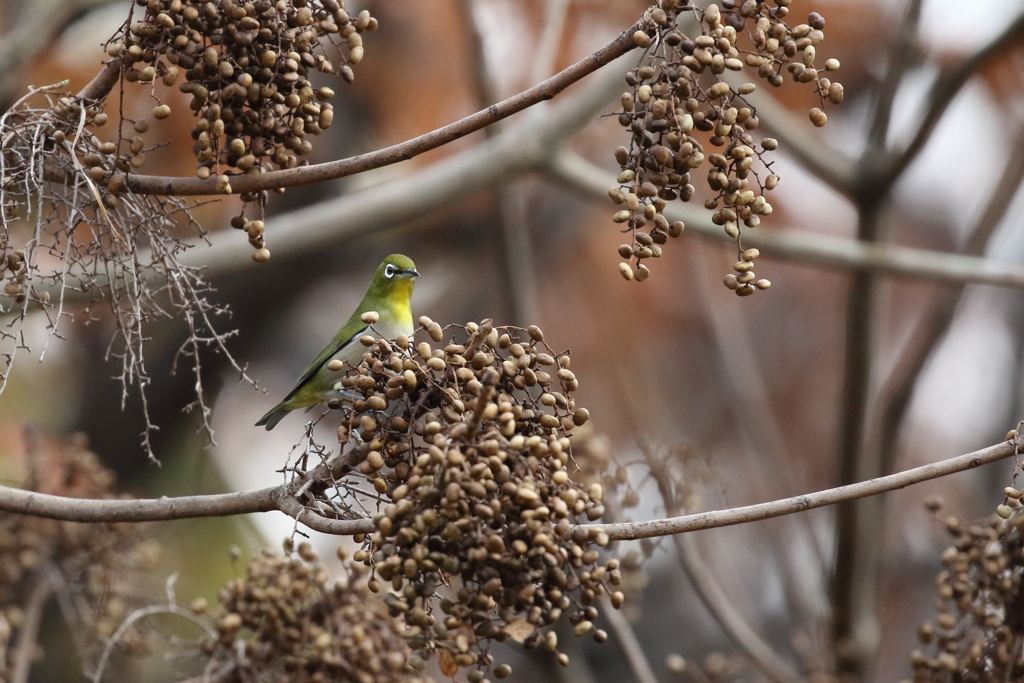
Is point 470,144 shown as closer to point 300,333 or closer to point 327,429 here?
point 300,333

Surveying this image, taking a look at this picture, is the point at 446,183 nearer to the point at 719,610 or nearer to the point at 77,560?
the point at 719,610

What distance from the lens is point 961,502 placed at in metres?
11.7

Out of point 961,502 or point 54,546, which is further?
point 961,502

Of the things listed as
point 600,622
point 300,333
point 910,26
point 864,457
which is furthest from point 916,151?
point 300,333

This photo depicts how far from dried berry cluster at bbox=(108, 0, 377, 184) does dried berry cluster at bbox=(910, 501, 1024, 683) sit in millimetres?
2820

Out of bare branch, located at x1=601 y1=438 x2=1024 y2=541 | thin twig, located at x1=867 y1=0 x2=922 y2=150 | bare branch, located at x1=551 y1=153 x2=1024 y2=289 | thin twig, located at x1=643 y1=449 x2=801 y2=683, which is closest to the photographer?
bare branch, located at x1=601 y1=438 x2=1024 y2=541

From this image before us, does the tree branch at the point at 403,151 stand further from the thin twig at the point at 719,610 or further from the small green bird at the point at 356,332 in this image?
the thin twig at the point at 719,610

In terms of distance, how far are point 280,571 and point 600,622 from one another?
480 centimetres

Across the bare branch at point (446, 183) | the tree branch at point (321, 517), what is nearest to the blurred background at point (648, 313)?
the bare branch at point (446, 183)

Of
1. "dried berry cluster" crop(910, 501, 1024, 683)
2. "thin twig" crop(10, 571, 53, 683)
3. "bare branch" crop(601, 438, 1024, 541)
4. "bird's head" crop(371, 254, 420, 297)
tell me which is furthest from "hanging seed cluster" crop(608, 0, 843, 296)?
"bird's head" crop(371, 254, 420, 297)

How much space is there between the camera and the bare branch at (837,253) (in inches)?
303

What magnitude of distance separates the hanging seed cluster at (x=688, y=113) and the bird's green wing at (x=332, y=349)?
11.7 feet

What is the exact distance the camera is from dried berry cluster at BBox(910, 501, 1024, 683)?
3525 millimetres

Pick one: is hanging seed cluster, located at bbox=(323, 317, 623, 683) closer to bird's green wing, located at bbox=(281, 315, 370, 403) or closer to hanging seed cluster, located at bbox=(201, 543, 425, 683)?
hanging seed cluster, located at bbox=(201, 543, 425, 683)
